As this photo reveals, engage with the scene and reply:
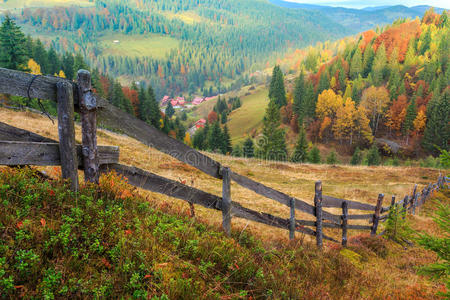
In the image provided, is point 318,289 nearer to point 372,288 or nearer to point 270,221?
point 372,288

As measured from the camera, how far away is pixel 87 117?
349 centimetres

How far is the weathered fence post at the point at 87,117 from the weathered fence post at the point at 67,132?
13 centimetres

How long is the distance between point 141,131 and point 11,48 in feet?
165

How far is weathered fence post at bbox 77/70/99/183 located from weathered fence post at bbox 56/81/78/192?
0.44 ft

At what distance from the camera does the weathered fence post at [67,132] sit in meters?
3.30

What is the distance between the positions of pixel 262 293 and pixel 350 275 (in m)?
2.67

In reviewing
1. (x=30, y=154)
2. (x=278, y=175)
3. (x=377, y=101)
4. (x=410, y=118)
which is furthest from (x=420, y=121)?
(x=30, y=154)

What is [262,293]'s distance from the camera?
2.96 m

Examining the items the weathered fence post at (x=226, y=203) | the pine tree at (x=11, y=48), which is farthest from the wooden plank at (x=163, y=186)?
the pine tree at (x=11, y=48)

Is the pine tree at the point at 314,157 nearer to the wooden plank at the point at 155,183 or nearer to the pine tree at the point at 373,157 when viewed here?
the pine tree at the point at 373,157

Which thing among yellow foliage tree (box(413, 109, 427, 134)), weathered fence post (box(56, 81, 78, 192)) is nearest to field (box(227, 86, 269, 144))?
yellow foliage tree (box(413, 109, 427, 134))

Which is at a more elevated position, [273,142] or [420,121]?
[420,121]

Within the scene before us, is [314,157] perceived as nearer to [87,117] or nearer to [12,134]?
[87,117]

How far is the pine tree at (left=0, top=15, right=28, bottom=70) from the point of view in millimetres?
38875
